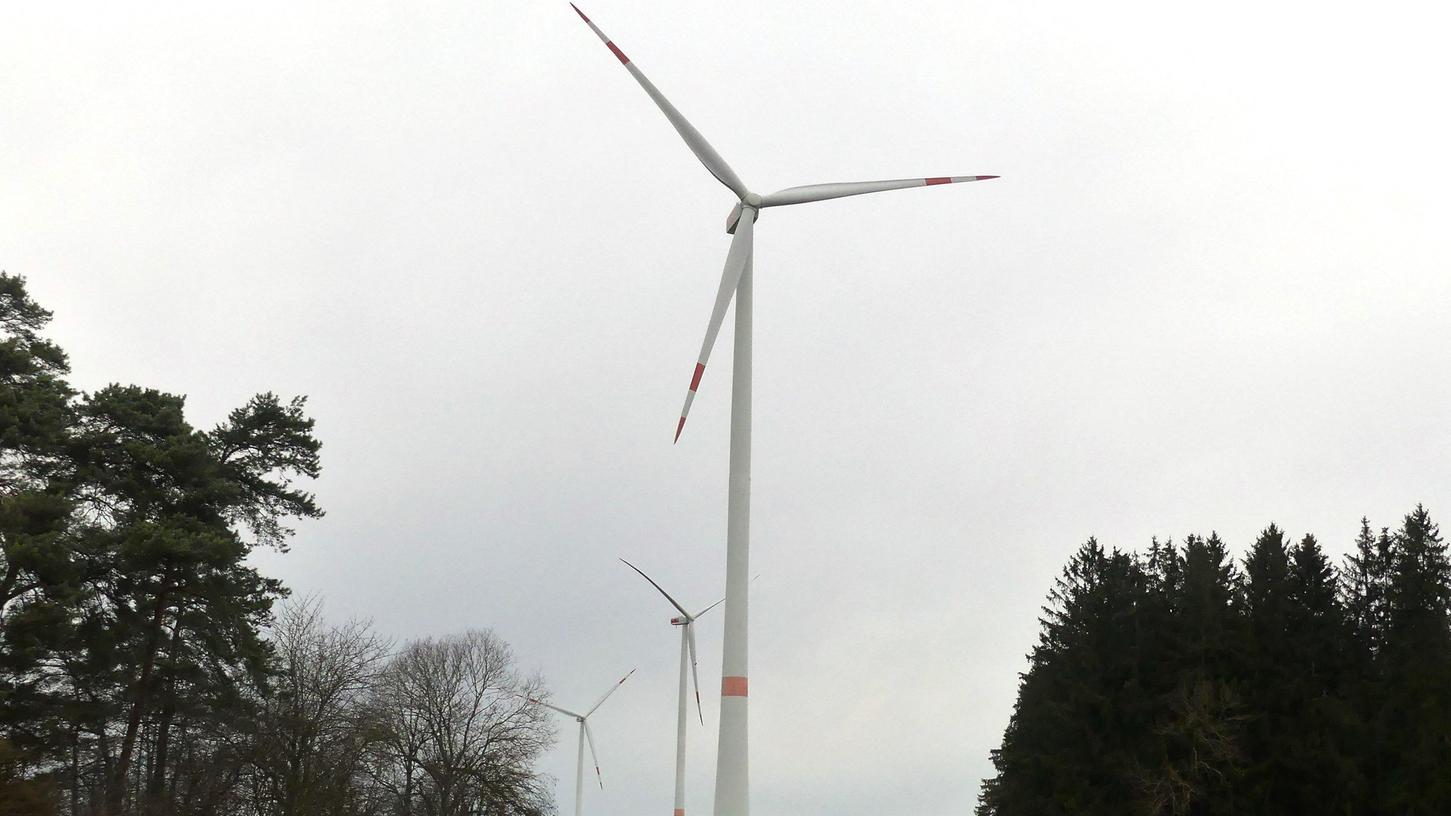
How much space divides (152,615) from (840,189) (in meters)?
33.0

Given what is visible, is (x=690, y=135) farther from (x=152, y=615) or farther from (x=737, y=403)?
(x=152, y=615)

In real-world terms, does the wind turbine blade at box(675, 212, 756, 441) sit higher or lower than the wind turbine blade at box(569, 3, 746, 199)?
lower

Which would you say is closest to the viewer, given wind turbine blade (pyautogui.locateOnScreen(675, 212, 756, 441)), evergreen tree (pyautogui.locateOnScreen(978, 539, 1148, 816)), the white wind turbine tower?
the white wind turbine tower

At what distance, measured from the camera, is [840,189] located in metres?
33.2

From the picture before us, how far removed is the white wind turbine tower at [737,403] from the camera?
23923mm

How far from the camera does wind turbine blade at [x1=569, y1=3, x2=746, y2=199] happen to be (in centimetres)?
3192

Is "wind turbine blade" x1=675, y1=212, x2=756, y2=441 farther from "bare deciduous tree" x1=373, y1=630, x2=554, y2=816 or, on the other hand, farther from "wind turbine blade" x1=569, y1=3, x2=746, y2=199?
"bare deciduous tree" x1=373, y1=630, x2=554, y2=816

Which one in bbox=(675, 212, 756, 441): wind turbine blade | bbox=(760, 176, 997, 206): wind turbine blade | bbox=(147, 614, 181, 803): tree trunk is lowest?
bbox=(147, 614, 181, 803): tree trunk

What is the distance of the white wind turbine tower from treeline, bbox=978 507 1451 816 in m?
35.8

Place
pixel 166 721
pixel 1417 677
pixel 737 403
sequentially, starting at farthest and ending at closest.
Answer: pixel 1417 677, pixel 166 721, pixel 737 403

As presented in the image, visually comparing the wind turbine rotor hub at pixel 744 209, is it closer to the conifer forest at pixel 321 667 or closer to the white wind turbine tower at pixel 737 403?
the white wind turbine tower at pixel 737 403

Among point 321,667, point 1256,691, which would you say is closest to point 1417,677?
point 1256,691

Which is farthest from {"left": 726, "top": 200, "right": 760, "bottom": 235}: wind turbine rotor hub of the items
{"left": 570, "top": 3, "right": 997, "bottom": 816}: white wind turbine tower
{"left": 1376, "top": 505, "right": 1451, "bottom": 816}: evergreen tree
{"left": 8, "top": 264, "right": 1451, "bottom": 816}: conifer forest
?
{"left": 1376, "top": 505, "right": 1451, "bottom": 816}: evergreen tree

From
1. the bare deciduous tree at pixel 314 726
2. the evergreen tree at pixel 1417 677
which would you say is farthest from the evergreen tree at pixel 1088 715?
the bare deciduous tree at pixel 314 726
